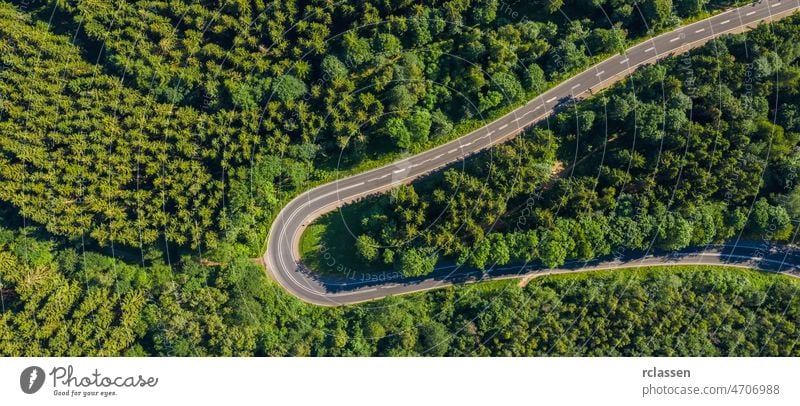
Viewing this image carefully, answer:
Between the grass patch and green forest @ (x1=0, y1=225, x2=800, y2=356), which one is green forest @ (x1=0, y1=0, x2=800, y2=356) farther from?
the grass patch

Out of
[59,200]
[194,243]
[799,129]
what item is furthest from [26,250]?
[799,129]

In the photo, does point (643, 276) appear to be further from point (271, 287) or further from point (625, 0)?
point (271, 287)

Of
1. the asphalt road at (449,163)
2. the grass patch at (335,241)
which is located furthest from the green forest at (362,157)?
the grass patch at (335,241)

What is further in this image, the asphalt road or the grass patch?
the grass patch

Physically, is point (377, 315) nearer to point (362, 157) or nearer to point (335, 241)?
point (335, 241)

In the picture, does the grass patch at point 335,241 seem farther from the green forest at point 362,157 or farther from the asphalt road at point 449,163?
the green forest at point 362,157

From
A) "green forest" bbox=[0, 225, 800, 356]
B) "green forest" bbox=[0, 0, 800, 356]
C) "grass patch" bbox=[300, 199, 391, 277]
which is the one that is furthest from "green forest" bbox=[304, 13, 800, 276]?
"green forest" bbox=[0, 225, 800, 356]

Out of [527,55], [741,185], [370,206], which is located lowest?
[741,185]
